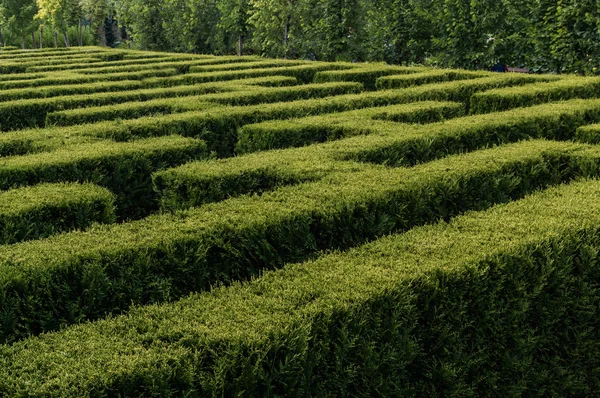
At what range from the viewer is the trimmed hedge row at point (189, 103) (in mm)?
12938

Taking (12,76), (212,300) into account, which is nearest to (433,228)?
(212,300)

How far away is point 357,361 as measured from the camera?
4773 millimetres

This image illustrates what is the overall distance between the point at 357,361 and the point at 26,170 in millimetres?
5658

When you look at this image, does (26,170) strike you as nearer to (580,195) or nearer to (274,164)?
(274,164)

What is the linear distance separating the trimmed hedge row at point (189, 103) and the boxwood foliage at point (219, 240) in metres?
6.55

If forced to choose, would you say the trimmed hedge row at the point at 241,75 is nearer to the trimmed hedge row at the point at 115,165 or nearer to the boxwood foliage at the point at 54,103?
the boxwood foliage at the point at 54,103

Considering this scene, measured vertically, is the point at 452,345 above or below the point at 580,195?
below

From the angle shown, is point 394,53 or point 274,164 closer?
point 274,164

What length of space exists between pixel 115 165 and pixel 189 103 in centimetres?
440

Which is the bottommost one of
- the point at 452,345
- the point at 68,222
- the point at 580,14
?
the point at 452,345

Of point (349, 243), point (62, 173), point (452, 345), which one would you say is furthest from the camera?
point (62, 173)

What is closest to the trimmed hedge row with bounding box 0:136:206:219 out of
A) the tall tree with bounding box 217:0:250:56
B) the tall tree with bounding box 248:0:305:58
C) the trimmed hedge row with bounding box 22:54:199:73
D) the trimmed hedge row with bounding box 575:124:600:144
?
the trimmed hedge row with bounding box 575:124:600:144

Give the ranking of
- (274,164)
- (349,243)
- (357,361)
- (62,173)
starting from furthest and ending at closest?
(62,173), (274,164), (349,243), (357,361)

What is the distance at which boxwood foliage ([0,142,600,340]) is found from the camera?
17.9 feet
